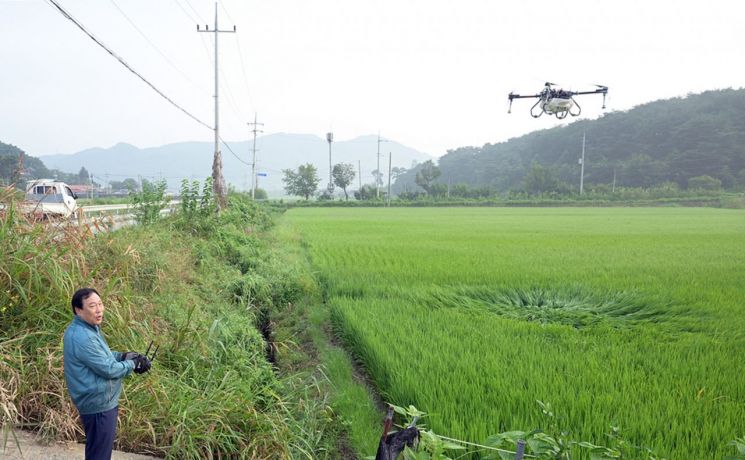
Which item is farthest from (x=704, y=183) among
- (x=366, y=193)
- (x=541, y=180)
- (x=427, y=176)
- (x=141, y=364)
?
(x=141, y=364)

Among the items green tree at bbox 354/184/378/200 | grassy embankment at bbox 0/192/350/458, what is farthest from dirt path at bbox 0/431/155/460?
green tree at bbox 354/184/378/200

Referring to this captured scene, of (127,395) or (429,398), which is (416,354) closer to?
(429,398)

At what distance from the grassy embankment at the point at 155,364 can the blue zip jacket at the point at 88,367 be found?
27.6 inches

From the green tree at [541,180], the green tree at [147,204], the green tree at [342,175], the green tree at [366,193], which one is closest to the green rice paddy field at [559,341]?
the green tree at [147,204]

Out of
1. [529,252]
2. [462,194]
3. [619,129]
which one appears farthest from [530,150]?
[529,252]

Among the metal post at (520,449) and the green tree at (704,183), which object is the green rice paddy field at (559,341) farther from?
the green tree at (704,183)

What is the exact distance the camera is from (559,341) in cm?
518

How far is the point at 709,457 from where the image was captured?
9.16 feet

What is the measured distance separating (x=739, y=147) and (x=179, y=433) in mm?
81254

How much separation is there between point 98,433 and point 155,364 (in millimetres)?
1404

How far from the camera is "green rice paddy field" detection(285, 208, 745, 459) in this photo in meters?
3.31

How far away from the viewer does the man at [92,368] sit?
8.05ft

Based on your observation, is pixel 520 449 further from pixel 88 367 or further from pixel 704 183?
pixel 704 183

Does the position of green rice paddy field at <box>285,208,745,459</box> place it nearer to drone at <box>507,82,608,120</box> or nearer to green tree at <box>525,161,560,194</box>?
drone at <box>507,82,608,120</box>
